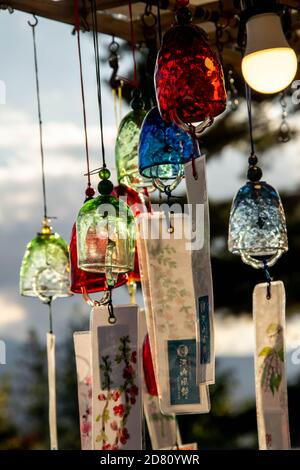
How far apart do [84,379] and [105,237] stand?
69cm

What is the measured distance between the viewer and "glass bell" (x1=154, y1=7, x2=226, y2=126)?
2.06m

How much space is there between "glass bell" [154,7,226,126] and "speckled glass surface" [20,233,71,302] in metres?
1.21

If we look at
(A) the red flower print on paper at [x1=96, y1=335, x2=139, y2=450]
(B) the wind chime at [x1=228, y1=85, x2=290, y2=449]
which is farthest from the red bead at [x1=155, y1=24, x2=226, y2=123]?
(A) the red flower print on paper at [x1=96, y1=335, x2=139, y2=450]

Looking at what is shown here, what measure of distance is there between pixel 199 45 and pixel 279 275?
4753 millimetres

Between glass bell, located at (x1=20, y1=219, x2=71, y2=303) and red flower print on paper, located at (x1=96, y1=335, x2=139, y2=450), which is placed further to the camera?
glass bell, located at (x1=20, y1=219, x2=71, y2=303)

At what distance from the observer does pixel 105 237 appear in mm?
2426

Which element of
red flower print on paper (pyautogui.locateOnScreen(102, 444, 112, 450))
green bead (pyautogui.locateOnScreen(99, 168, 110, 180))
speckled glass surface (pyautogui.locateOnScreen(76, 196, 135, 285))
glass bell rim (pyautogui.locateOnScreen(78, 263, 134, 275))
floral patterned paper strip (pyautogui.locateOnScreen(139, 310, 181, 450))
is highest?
green bead (pyautogui.locateOnScreen(99, 168, 110, 180))

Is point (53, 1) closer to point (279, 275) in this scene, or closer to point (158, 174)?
point (158, 174)

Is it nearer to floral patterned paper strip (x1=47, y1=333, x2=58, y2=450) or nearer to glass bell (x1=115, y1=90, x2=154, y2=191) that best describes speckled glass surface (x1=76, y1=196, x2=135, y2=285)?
glass bell (x1=115, y1=90, x2=154, y2=191)

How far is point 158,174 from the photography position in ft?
7.79

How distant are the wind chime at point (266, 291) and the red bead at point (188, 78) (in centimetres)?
46

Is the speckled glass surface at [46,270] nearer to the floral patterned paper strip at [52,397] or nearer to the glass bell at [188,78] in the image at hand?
the floral patterned paper strip at [52,397]
